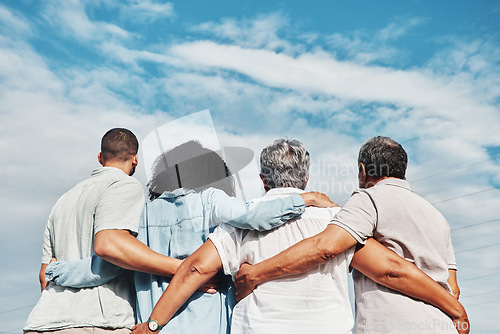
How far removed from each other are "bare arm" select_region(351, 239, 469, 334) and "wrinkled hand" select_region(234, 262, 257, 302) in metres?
0.71

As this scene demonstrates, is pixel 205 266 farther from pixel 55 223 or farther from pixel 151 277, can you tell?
pixel 55 223

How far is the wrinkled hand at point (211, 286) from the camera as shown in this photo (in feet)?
11.8

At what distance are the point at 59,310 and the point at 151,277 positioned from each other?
0.65m

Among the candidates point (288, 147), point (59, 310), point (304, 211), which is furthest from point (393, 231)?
point (59, 310)

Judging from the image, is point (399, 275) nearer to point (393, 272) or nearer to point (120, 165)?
point (393, 272)

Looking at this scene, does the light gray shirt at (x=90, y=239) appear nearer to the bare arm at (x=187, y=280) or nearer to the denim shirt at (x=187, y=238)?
the denim shirt at (x=187, y=238)

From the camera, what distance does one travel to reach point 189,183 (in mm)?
3801

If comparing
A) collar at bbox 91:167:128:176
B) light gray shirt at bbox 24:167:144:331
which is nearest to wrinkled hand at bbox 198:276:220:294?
light gray shirt at bbox 24:167:144:331

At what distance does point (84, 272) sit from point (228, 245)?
101cm

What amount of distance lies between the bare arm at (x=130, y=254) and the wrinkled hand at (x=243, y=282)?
425 millimetres

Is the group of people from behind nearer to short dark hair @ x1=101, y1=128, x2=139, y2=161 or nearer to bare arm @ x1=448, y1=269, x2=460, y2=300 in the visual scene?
bare arm @ x1=448, y1=269, x2=460, y2=300

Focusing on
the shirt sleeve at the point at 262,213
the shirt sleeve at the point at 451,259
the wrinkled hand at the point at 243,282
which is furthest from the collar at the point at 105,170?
the shirt sleeve at the point at 451,259

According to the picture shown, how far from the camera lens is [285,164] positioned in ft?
12.1

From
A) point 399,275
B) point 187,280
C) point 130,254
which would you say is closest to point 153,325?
point 187,280
